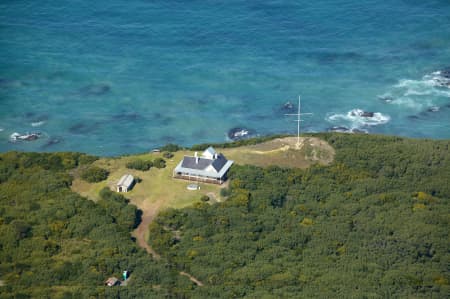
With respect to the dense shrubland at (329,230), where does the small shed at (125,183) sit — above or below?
above

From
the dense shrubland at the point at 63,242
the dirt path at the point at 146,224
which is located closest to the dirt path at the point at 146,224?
the dirt path at the point at 146,224

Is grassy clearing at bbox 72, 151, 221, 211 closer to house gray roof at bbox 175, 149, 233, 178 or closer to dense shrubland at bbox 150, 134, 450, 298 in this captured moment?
house gray roof at bbox 175, 149, 233, 178

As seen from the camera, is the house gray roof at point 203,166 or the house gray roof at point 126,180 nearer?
the house gray roof at point 126,180

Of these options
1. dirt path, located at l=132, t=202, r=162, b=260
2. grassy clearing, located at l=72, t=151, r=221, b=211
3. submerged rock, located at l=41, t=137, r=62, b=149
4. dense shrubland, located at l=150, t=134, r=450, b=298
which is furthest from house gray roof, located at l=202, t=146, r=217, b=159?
submerged rock, located at l=41, t=137, r=62, b=149

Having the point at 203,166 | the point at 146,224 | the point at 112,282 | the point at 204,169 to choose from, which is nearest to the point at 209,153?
the point at 203,166

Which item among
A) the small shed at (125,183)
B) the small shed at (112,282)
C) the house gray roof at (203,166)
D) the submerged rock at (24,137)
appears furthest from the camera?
the submerged rock at (24,137)

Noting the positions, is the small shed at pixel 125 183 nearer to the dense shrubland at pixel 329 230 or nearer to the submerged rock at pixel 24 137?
the dense shrubland at pixel 329 230

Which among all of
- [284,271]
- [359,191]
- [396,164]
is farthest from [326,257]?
[396,164]

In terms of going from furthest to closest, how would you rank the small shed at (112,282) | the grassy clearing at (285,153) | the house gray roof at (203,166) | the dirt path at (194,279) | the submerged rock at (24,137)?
1. the submerged rock at (24,137)
2. the grassy clearing at (285,153)
3. the house gray roof at (203,166)
4. the dirt path at (194,279)
5. the small shed at (112,282)
